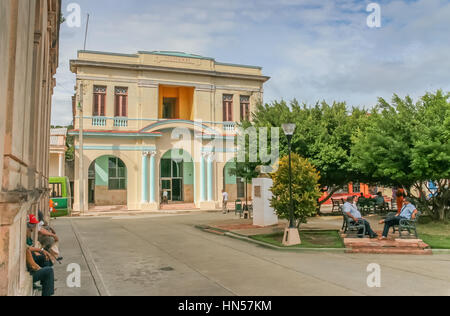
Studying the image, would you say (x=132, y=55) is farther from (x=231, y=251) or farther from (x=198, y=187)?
(x=231, y=251)

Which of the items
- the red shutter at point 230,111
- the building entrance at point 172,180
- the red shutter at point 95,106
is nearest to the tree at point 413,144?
the red shutter at point 230,111

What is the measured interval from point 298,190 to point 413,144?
533 cm

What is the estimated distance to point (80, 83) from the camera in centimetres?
3081

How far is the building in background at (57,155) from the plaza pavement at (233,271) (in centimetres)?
2072

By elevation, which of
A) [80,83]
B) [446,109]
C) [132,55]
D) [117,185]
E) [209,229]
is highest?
[132,55]

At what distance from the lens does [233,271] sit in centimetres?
877

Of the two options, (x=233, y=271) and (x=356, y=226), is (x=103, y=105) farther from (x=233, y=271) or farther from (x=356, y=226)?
(x=233, y=271)

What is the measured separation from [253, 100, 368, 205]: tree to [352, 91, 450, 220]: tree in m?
3.19

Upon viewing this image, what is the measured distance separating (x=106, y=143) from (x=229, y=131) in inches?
417

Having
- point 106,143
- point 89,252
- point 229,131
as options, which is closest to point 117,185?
point 106,143

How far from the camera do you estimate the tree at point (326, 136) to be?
20859 mm

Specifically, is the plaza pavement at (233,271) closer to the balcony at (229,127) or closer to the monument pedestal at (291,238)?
the monument pedestal at (291,238)

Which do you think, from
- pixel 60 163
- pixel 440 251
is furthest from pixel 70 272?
pixel 60 163
